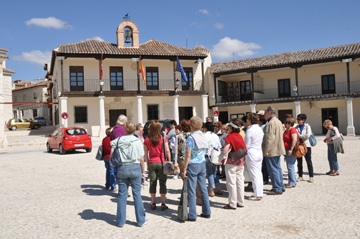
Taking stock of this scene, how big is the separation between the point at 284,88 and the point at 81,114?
59.2 ft

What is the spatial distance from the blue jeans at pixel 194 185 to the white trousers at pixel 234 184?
66cm

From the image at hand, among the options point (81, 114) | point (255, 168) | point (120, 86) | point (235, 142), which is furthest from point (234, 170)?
point (120, 86)

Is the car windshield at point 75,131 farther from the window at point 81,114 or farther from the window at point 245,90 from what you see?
the window at point 245,90

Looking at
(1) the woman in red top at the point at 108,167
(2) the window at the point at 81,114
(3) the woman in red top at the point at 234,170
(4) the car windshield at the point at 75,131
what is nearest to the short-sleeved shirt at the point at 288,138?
(3) the woman in red top at the point at 234,170

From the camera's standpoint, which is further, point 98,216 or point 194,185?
point 98,216

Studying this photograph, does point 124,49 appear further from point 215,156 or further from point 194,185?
point 194,185

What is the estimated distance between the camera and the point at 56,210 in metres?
6.12

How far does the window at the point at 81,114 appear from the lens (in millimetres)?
27845

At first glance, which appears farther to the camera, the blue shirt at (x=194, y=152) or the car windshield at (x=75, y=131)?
the car windshield at (x=75, y=131)

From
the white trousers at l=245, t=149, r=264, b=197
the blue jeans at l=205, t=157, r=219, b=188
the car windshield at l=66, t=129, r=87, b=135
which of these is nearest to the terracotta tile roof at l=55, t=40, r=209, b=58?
the car windshield at l=66, t=129, r=87, b=135

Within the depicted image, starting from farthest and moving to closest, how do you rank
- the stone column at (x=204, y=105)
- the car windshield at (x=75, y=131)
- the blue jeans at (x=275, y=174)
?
the stone column at (x=204, y=105) < the car windshield at (x=75, y=131) < the blue jeans at (x=275, y=174)

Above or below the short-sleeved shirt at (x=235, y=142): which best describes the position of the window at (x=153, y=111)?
above

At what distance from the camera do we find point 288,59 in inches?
1123

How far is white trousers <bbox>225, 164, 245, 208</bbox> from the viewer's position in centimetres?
591
